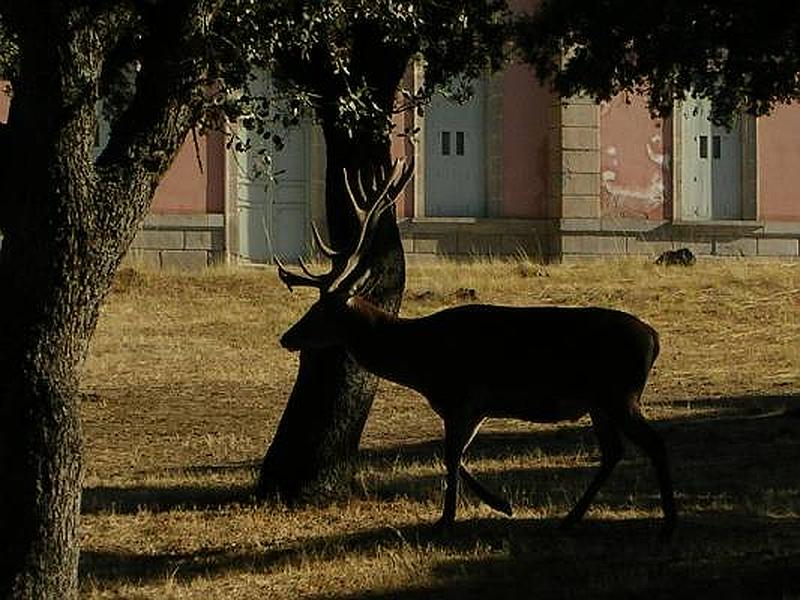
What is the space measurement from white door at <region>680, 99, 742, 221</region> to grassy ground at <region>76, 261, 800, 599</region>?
6.21 meters

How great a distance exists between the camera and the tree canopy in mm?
13742

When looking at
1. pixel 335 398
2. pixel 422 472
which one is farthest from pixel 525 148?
pixel 335 398

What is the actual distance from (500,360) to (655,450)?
3.69 ft

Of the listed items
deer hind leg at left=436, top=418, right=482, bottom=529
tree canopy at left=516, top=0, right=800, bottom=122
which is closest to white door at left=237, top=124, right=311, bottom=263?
tree canopy at left=516, top=0, right=800, bottom=122

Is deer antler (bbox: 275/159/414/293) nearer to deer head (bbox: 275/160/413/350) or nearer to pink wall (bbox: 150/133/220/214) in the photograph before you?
deer head (bbox: 275/160/413/350)

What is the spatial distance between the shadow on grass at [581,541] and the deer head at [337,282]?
4.36 ft

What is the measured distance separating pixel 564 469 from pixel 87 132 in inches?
264

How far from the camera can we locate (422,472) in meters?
13.1

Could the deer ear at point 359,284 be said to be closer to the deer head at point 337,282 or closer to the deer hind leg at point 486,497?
the deer head at point 337,282

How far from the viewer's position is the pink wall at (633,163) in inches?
1222

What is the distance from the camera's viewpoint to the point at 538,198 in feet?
102

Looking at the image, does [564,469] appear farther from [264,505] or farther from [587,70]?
[587,70]

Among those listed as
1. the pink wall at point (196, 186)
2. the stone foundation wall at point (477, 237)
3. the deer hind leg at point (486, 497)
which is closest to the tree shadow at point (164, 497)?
the deer hind leg at point (486, 497)

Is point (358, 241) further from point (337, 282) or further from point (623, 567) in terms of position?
point (623, 567)
